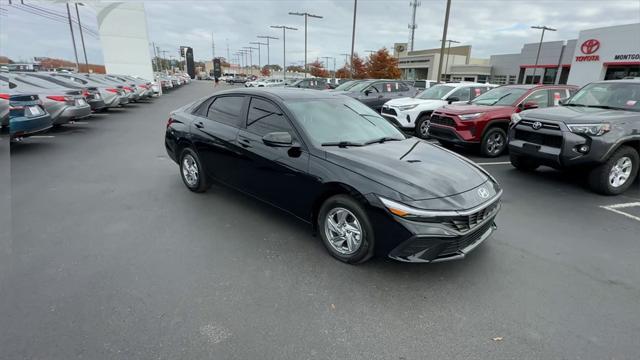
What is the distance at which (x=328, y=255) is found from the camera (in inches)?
136

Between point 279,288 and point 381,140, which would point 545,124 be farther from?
point 279,288

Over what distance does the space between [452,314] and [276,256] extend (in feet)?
5.58

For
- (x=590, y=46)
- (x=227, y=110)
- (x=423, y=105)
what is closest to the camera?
(x=227, y=110)

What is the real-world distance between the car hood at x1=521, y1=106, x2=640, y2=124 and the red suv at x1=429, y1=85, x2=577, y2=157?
4.74 ft

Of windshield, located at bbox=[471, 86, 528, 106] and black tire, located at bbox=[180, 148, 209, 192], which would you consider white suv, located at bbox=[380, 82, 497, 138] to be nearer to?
windshield, located at bbox=[471, 86, 528, 106]

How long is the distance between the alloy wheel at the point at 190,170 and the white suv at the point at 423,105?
668 cm

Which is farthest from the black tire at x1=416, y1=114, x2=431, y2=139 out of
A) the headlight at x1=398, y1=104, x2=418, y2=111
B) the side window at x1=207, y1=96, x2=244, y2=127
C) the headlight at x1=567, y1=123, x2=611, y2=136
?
the side window at x1=207, y1=96, x2=244, y2=127

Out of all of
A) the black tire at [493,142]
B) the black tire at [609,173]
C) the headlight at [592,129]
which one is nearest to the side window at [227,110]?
the headlight at [592,129]

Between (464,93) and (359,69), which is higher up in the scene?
(359,69)

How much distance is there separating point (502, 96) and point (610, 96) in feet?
8.02

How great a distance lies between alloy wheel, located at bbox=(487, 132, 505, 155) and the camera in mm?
7746

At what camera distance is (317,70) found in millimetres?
77688

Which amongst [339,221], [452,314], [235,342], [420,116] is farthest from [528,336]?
[420,116]

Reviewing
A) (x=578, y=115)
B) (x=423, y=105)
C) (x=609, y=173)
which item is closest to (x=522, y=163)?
(x=578, y=115)
